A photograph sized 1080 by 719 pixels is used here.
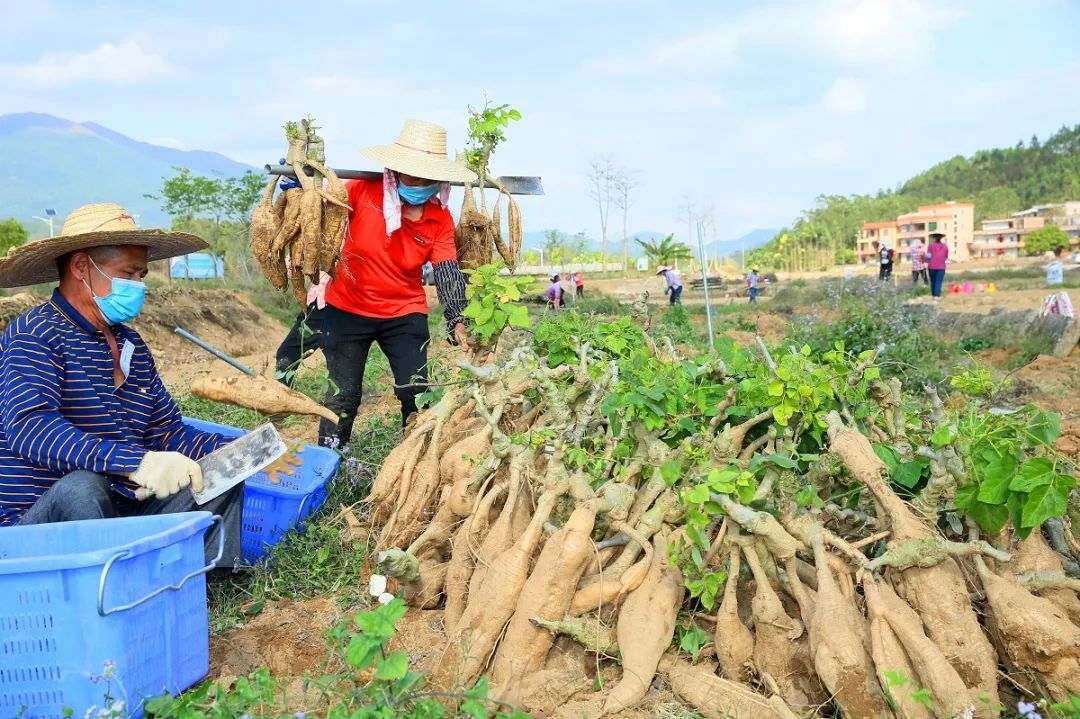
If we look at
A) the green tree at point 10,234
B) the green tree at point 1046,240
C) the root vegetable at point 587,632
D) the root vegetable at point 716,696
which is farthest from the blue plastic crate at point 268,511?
the green tree at point 1046,240

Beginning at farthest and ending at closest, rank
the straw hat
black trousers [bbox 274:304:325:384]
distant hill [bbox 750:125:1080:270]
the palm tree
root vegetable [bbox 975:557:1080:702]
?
distant hill [bbox 750:125:1080:270] → the palm tree → black trousers [bbox 274:304:325:384] → the straw hat → root vegetable [bbox 975:557:1080:702]

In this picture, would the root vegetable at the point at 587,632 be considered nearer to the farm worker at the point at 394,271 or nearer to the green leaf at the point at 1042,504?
the green leaf at the point at 1042,504

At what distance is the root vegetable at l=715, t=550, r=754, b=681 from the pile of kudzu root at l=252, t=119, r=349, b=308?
2339 mm

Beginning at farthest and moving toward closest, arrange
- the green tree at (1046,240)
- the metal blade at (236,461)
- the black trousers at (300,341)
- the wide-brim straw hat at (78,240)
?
the green tree at (1046,240) < the black trousers at (300,341) < the metal blade at (236,461) < the wide-brim straw hat at (78,240)

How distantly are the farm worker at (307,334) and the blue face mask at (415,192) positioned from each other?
534mm

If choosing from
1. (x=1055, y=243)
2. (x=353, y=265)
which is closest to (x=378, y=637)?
(x=353, y=265)

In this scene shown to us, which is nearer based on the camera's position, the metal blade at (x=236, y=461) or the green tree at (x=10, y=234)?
the metal blade at (x=236, y=461)

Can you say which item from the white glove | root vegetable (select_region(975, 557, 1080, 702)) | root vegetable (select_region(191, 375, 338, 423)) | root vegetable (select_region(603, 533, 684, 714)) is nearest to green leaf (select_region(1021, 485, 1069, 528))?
root vegetable (select_region(975, 557, 1080, 702))

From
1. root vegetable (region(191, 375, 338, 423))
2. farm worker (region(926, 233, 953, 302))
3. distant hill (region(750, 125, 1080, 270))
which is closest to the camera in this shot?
root vegetable (region(191, 375, 338, 423))

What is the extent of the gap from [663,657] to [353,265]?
2.42 meters

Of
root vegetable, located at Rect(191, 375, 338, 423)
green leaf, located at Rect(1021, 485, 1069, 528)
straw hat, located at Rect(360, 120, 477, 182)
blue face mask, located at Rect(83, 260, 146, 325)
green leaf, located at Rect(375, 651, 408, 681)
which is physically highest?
straw hat, located at Rect(360, 120, 477, 182)

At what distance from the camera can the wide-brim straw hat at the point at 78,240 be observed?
2643 mm

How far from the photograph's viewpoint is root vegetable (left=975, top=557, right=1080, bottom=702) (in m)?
1.95

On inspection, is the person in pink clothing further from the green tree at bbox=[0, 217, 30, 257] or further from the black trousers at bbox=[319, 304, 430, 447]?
the green tree at bbox=[0, 217, 30, 257]
